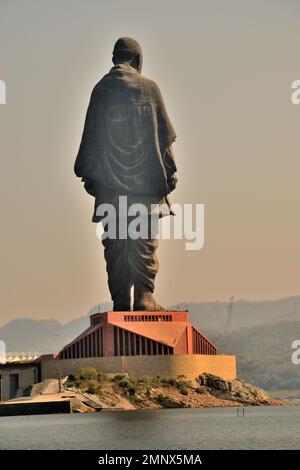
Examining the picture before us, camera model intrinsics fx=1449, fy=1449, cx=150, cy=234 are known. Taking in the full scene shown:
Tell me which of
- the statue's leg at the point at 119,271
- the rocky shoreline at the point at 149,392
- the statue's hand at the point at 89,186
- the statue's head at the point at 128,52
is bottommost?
the rocky shoreline at the point at 149,392

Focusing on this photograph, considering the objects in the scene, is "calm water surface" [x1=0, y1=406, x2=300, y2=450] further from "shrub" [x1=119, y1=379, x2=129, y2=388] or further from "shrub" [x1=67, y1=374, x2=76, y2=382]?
"shrub" [x1=67, y1=374, x2=76, y2=382]

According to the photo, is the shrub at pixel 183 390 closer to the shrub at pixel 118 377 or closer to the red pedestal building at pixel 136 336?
the red pedestal building at pixel 136 336

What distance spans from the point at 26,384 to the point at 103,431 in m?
46.1

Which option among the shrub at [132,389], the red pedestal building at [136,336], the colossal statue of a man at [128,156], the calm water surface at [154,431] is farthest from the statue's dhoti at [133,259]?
the calm water surface at [154,431]

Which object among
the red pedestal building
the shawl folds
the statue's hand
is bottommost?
the red pedestal building

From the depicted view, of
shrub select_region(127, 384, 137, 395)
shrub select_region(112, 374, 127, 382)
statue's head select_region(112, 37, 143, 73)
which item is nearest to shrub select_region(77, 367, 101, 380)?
shrub select_region(112, 374, 127, 382)

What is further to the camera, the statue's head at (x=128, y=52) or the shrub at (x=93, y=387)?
the statue's head at (x=128, y=52)

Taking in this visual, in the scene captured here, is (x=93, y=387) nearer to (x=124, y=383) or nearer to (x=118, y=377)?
(x=124, y=383)

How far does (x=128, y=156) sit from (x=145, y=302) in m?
14.3

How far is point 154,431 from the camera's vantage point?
9325 centimetres

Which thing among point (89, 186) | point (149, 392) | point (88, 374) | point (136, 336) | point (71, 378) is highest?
point (89, 186)

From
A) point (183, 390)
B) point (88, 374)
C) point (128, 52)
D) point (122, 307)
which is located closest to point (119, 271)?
point (122, 307)

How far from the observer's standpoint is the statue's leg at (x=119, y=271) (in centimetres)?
14088

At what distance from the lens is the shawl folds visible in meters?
140
